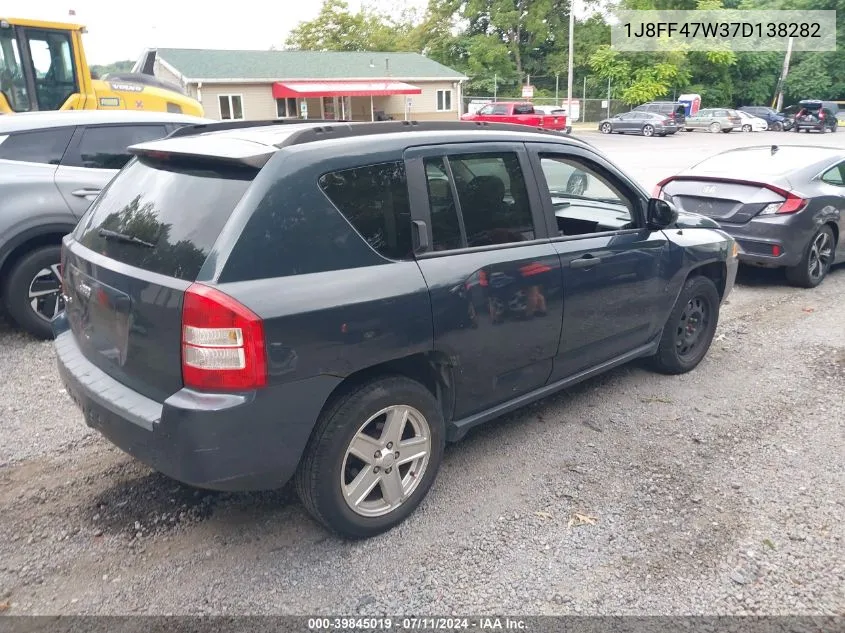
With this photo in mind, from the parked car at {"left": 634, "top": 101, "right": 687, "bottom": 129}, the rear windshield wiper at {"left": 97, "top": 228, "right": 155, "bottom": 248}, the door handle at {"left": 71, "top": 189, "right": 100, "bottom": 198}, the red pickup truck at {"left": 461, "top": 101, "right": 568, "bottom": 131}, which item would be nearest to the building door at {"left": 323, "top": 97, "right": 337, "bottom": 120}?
the red pickup truck at {"left": 461, "top": 101, "right": 568, "bottom": 131}

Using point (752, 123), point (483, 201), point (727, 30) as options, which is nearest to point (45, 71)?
point (483, 201)

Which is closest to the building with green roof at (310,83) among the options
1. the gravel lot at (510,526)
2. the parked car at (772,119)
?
the parked car at (772,119)

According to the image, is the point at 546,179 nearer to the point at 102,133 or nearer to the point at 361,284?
the point at 361,284

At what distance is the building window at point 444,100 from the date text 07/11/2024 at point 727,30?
18409 millimetres

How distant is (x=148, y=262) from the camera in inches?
114

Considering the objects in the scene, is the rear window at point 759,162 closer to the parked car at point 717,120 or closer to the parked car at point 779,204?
the parked car at point 779,204

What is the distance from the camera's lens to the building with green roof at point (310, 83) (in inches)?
1336

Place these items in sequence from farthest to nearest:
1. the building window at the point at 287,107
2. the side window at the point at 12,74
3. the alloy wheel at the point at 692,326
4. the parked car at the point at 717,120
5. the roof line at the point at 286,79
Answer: the parked car at the point at 717,120, the building window at the point at 287,107, the roof line at the point at 286,79, the side window at the point at 12,74, the alloy wheel at the point at 692,326

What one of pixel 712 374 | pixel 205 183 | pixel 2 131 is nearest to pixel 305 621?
pixel 205 183

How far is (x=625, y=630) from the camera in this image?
267cm

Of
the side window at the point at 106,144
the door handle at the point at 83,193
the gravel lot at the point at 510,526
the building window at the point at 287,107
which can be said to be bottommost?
the gravel lot at the point at 510,526

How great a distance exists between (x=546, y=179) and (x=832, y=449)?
7.59ft

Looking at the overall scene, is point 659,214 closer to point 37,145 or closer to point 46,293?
point 46,293

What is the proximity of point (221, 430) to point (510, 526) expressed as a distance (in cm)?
148
